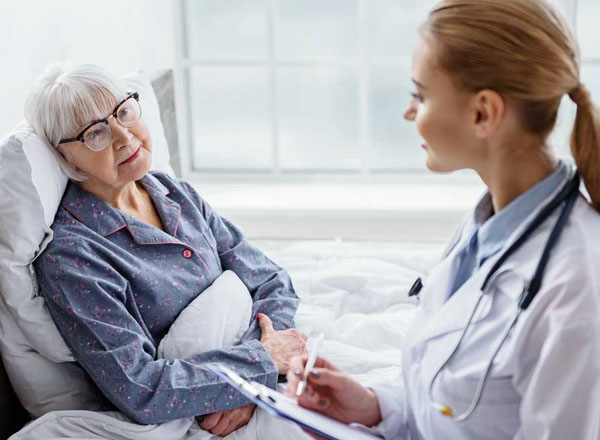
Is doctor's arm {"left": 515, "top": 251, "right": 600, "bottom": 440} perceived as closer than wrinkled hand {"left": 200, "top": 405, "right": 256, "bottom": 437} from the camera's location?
Yes

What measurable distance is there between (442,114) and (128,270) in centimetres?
81

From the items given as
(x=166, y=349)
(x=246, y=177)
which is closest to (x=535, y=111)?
(x=166, y=349)

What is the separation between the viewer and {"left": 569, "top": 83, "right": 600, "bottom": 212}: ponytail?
1.18m

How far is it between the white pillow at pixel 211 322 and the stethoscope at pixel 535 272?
26.6 inches

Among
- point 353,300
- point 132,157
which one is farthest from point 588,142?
point 353,300

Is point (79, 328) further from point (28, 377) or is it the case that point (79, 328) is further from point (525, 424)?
point (525, 424)

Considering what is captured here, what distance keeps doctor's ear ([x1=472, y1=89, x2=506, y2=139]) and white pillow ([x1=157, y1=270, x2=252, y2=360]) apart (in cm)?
84

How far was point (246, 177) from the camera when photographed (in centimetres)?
365

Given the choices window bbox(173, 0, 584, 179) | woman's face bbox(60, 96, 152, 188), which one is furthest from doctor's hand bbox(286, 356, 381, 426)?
window bbox(173, 0, 584, 179)

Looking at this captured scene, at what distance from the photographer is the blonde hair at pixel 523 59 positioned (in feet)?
3.69

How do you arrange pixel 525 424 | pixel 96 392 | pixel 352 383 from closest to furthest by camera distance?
pixel 525 424
pixel 352 383
pixel 96 392

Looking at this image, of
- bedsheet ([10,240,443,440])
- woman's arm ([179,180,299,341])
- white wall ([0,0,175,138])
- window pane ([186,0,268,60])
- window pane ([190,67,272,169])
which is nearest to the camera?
bedsheet ([10,240,443,440])

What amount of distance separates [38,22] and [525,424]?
5.92ft

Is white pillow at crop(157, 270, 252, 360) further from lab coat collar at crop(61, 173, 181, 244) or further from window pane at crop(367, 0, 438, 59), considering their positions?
window pane at crop(367, 0, 438, 59)
